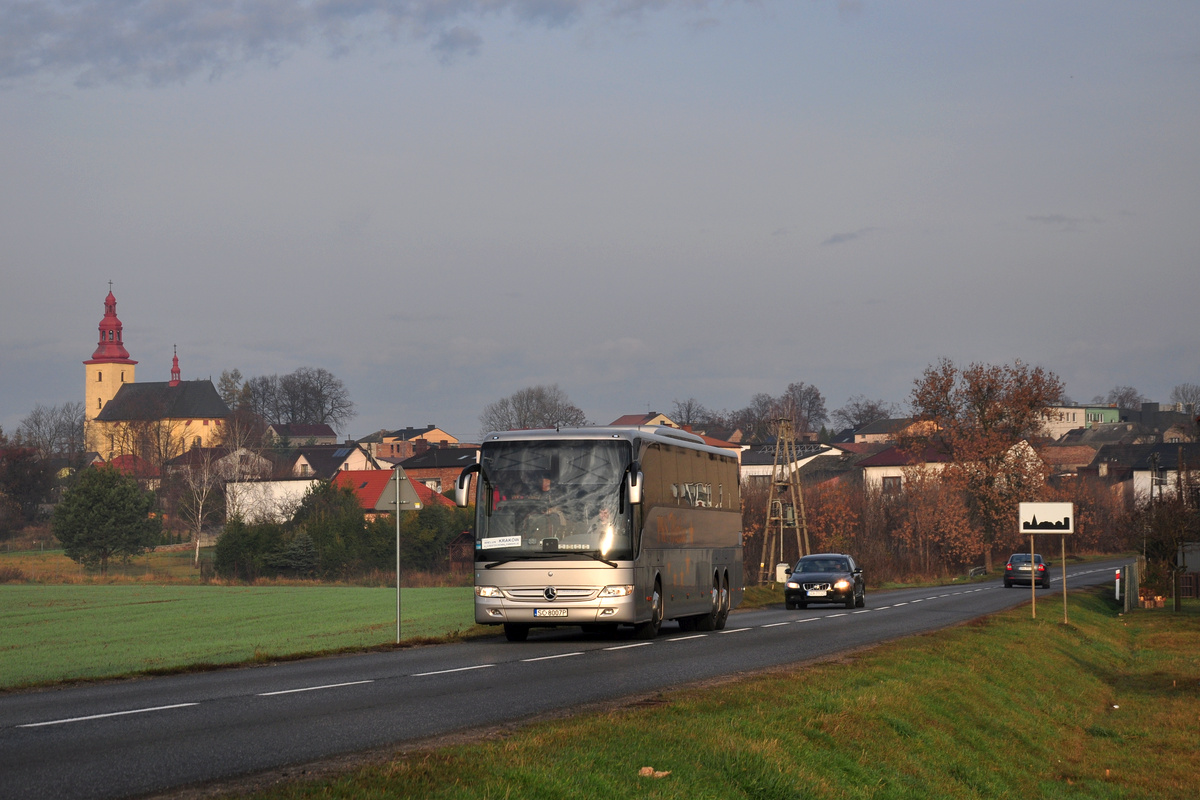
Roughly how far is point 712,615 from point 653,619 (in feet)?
13.7

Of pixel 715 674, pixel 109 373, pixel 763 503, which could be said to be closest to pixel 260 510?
pixel 763 503

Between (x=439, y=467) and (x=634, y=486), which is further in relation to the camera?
(x=439, y=467)

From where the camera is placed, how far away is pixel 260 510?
96.9m

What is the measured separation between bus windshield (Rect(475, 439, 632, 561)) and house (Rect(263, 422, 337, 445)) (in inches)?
6149

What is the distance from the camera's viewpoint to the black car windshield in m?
35.8

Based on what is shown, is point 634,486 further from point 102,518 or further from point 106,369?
point 106,369

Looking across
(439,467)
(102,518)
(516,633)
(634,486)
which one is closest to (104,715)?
A: (634,486)

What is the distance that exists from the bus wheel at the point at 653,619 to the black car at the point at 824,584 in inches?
512

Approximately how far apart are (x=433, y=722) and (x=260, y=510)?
293 ft

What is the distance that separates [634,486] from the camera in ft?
67.6

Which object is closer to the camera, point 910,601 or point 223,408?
point 910,601

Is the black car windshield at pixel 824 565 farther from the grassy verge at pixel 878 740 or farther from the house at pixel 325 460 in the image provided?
the house at pixel 325 460


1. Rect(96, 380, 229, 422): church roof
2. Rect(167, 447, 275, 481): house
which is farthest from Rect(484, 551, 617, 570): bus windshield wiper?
Rect(96, 380, 229, 422): church roof

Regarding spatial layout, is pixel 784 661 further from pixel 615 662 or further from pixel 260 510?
pixel 260 510
